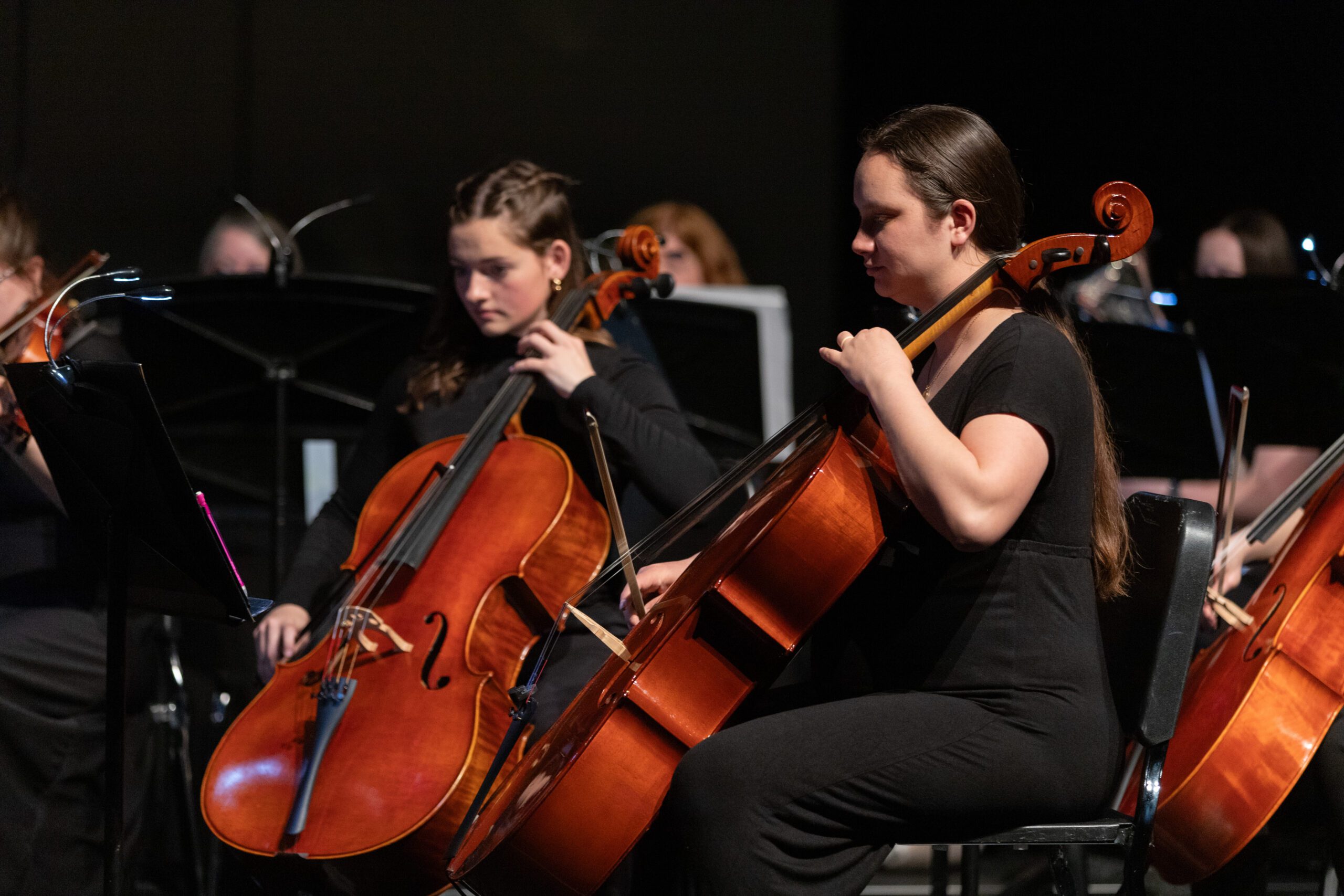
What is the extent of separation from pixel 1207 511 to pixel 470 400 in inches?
51.3

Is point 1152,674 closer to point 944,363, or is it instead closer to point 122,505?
point 944,363

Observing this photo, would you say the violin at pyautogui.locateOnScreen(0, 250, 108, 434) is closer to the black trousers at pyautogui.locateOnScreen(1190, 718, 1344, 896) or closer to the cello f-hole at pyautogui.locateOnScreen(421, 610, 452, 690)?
the cello f-hole at pyautogui.locateOnScreen(421, 610, 452, 690)

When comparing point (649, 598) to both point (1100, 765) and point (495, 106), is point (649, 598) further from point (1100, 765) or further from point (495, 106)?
point (495, 106)

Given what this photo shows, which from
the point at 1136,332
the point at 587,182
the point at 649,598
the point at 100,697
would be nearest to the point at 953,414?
the point at 649,598

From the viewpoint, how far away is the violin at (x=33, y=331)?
1984mm

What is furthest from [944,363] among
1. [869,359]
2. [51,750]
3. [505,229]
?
[51,750]

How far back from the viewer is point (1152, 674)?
5.01 feet

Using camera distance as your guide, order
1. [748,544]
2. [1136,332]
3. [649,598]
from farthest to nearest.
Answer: [1136,332]
[649,598]
[748,544]

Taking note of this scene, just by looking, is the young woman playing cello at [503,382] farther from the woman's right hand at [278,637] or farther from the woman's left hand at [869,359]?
the woman's left hand at [869,359]

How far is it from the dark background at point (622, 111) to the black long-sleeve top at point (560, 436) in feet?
5.98

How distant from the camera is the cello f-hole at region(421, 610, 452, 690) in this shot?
69.6 inches

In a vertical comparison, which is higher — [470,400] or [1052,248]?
[1052,248]

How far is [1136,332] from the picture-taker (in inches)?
106

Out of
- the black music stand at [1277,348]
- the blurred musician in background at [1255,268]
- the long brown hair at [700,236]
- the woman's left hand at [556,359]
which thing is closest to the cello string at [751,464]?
the woman's left hand at [556,359]
